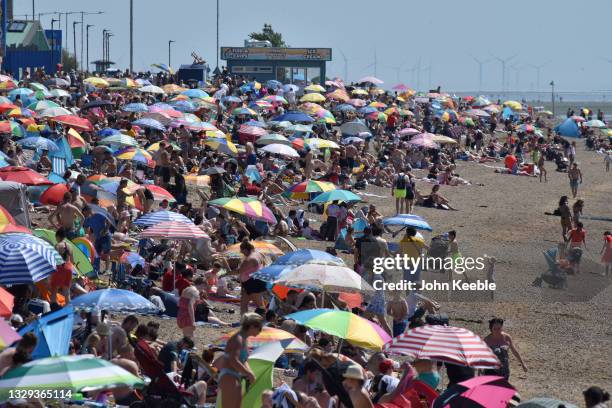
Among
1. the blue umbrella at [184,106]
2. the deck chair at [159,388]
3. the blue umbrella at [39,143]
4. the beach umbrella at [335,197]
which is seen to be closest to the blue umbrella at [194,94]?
the blue umbrella at [184,106]

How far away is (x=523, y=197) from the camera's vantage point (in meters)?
37.2

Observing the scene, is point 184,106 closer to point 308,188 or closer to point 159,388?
point 308,188

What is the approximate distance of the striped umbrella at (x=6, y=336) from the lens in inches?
387

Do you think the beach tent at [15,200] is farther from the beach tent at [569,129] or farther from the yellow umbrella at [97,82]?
the beach tent at [569,129]

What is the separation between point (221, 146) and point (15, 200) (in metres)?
13.9

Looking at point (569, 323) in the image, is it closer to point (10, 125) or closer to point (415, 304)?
point (415, 304)

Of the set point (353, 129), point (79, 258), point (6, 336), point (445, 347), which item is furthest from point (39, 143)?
point (353, 129)

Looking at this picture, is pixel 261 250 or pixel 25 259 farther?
pixel 261 250

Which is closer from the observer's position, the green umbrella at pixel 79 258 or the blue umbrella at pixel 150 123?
the green umbrella at pixel 79 258

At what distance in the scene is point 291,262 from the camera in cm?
1543

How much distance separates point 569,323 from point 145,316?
7227 mm

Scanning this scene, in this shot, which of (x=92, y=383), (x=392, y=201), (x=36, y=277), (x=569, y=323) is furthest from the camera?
(x=392, y=201)

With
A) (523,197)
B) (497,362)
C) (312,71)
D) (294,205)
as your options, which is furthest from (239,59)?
(497,362)

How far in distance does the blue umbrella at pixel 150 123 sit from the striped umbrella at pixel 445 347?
19.9m
